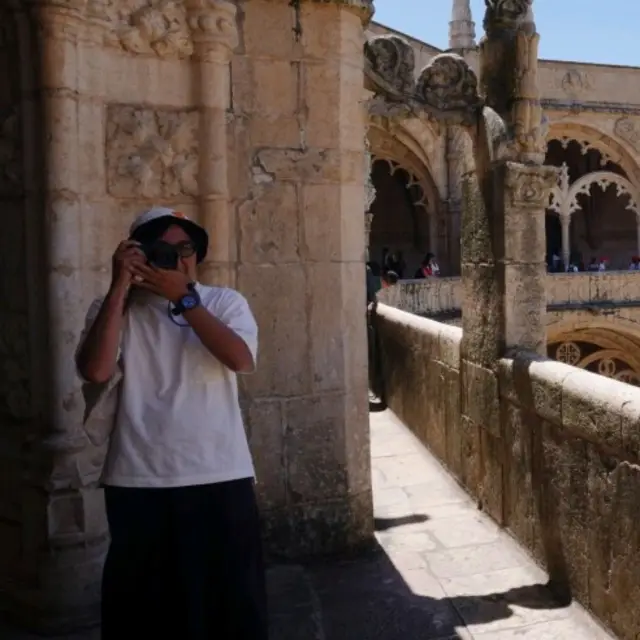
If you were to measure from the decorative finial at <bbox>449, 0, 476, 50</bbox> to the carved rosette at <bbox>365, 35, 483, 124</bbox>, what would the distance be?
15388 millimetres

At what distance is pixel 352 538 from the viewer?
360cm

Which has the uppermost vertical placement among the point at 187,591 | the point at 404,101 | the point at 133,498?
the point at 404,101

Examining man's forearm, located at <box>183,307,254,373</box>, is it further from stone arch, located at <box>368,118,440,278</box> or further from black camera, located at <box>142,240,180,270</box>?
stone arch, located at <box>368,118,440,278</box>

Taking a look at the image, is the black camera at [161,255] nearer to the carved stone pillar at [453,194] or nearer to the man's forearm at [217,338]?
the man's forearm at [217,338]

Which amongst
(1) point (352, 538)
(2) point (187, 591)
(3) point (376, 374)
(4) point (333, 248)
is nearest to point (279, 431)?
(1) point (352, 538)

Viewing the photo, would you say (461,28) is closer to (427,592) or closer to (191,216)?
(191,216)

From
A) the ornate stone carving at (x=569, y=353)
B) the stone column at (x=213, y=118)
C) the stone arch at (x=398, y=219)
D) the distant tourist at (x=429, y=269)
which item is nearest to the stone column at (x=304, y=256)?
the stone column at (x=213, y=118)

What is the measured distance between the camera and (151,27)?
10.0 ft

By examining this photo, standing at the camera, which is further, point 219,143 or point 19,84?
point 219,143

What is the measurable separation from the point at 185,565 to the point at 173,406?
0.39m

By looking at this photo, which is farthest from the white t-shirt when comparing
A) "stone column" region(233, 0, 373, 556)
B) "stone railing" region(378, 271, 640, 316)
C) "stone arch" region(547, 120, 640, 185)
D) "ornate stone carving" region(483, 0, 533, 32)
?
"stone arch" region(547, 120, 640, 185)

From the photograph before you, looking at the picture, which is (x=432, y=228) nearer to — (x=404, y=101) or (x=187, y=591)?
(x=404, y=101)

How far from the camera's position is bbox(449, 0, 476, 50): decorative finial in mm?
18812

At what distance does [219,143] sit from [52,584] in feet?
5.93
